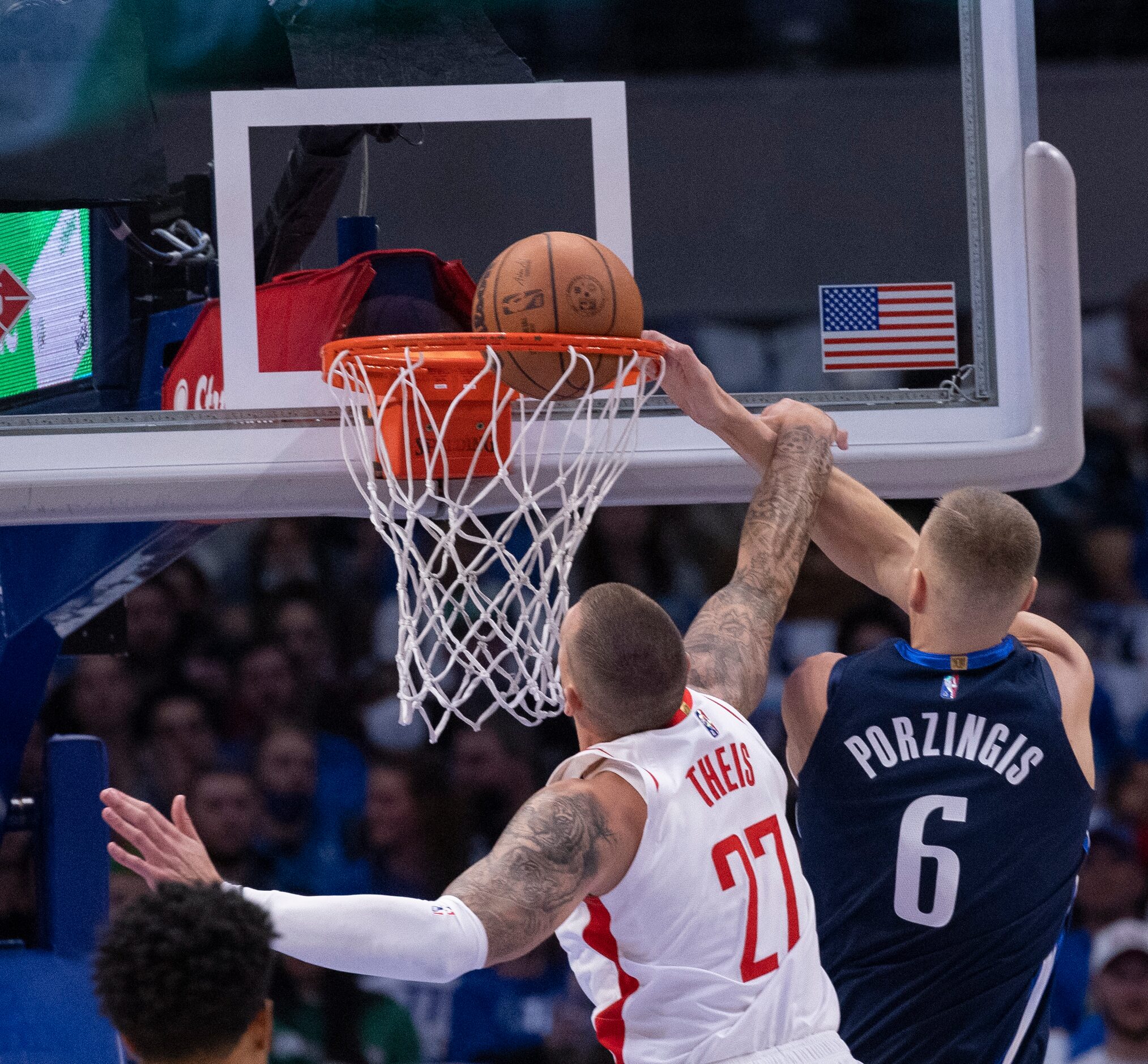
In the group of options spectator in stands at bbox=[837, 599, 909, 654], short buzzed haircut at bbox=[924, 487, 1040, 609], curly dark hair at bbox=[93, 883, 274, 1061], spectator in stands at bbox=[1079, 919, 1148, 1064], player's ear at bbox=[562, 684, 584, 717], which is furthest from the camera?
spectator in stands at bbox=[837, 599, 909, 654]

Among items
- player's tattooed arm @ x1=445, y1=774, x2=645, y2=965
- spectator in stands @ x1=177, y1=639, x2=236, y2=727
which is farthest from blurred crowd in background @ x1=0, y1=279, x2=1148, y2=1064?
player's tattooed arm @ x1=445, y1=774, x2=645, y2=965

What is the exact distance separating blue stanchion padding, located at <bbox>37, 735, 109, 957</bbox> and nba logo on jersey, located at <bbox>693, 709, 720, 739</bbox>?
164 centimetres

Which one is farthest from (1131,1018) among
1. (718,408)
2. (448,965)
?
(448,965)

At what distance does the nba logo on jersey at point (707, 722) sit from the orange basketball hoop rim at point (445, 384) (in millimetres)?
766

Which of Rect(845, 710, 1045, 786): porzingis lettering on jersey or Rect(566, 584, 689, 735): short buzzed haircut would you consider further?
Rect(845, 710, 1045, 786): porzingis lettering on jersey

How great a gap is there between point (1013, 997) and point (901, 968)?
0.21 meters

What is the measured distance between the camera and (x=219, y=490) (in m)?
2.90

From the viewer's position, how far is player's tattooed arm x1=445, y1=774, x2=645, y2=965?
1875 mm

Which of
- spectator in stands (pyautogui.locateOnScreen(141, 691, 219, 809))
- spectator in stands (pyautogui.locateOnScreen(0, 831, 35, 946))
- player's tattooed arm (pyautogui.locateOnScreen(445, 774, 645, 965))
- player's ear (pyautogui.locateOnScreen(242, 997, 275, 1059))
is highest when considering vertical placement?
player's tattooed arm (pyautogui.locateOnScreen(445, 774, 645, 965))

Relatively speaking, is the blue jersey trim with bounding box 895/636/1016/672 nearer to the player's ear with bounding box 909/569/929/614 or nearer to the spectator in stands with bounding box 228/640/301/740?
the player's ear with bounding box 909/569/929/614

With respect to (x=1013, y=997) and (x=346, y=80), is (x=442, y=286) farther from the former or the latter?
(x=1013, y=997)

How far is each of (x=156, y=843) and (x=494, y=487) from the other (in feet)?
4.14

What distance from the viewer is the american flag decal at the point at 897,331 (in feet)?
10.3

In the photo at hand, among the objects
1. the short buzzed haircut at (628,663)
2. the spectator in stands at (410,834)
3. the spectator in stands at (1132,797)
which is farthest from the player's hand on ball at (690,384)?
the spectator in stands at (1132,797)
